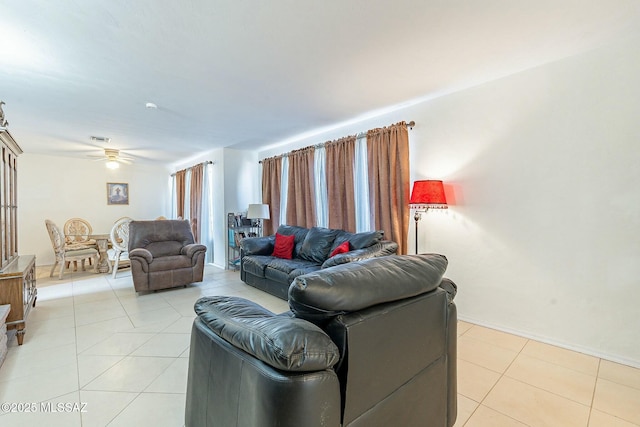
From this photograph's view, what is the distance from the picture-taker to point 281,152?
545 cm

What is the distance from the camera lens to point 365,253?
303 centimetres

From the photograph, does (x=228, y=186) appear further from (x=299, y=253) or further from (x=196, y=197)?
(x=299, y=253)

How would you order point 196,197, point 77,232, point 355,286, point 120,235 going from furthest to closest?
point 196,197, point 77,232, point 120,235, point 355,286

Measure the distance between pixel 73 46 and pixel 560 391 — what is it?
4243mm

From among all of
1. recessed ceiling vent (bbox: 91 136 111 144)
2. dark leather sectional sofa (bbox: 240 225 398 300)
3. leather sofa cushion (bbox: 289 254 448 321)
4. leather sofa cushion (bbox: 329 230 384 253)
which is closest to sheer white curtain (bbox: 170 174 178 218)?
recessed ceiling vent (bbox: 91 136 111 144)

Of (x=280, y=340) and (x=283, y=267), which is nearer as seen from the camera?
(x=280, y=340)

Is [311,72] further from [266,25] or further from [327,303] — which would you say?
[327,303]

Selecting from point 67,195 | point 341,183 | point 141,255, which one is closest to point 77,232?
point 67,195

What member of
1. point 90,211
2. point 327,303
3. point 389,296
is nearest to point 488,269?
point 389,296

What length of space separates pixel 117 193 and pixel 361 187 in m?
6.42

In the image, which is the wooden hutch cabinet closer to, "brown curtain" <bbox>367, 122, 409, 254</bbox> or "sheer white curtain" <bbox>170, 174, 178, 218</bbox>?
"brown curtain" <bbox>367, 122, 409, 254</bbox>

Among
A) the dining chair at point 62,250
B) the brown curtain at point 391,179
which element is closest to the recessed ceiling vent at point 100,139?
the dining chair at point 62,250

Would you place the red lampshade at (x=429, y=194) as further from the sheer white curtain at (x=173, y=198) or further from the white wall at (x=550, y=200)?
the sheer white curtain at (x=173, y=198)

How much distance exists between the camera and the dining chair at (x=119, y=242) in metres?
4.90
